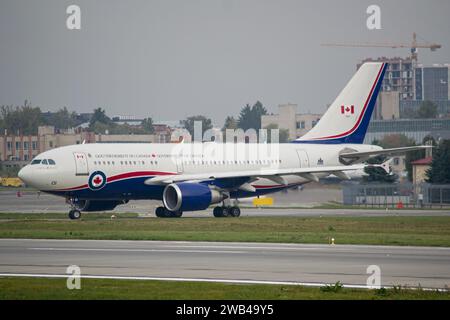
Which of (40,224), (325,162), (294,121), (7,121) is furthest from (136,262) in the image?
(294,121)

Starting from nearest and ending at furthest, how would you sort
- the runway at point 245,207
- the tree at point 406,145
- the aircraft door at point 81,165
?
the aircraft door at point 81,165, the runway at point 245,207, the tree at point 406,145

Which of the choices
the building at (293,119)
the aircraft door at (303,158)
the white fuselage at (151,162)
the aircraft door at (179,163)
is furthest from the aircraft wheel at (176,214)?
the building at (293,119)

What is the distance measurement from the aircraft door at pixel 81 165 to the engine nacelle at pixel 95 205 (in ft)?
10.3

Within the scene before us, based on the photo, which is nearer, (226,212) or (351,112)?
(226,212)

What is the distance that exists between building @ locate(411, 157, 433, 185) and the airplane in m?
29.6

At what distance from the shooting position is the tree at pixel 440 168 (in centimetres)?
8719

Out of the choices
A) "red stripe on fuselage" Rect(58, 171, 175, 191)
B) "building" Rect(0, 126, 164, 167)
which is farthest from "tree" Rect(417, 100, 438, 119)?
"red stripe on fuselage" Rect(58, 171, 175, 191)

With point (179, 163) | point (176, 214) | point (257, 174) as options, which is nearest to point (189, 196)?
point (176, 214)

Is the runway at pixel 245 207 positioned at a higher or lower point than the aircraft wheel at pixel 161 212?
lower

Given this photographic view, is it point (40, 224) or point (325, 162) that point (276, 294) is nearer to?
point (40, 224)

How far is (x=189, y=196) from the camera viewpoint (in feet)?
182

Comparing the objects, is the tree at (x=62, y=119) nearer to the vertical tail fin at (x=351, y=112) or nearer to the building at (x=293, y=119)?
the building at (x=293, y=119)

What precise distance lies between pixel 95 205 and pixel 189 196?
6.69 meters

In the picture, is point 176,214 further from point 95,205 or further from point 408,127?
point 408,127
